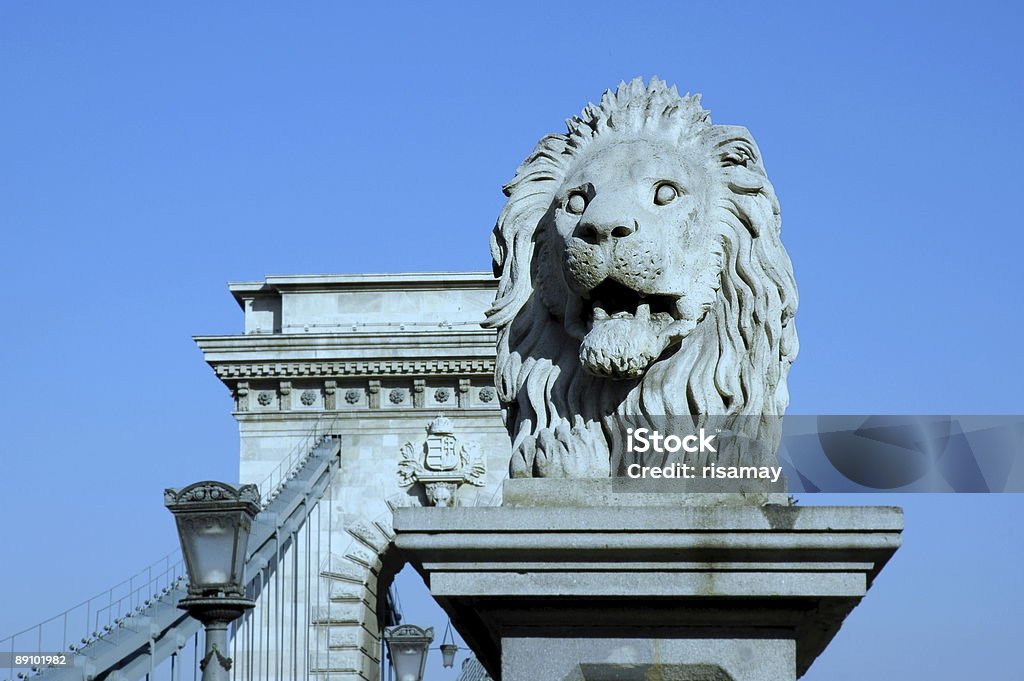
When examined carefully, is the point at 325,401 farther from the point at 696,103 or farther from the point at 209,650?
the point at 696,103

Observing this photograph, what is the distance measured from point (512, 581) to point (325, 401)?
21806 millimetres

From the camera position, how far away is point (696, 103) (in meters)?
4.98

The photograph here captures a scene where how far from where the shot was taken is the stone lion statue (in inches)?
181

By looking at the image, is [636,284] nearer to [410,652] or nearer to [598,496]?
[598,496]

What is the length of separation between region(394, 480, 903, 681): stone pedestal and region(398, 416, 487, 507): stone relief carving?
20117 mm

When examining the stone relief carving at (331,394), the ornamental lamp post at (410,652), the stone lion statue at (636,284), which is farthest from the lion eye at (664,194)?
the stone relief carving at (331,394)

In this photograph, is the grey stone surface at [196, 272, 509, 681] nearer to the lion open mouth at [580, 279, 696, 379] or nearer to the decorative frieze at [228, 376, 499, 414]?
the decorative frieze at [228, 376, 499, 414]

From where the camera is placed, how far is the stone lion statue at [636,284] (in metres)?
4.59

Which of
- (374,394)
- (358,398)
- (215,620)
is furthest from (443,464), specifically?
(215,620)

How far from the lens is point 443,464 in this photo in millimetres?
24766

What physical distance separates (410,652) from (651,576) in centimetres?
1283

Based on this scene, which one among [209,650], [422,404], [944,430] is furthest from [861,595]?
[422,404]

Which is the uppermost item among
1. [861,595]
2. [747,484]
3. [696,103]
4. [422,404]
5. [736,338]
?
[422,404]

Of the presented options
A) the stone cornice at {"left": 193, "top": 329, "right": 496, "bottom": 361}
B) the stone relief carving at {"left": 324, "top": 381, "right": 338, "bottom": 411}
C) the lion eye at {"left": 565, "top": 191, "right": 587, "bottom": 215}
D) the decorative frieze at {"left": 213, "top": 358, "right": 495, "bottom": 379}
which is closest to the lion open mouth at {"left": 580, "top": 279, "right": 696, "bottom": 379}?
the lion eye at {"left": 565, "top": 191, "right": 587, "bottom": 215}
